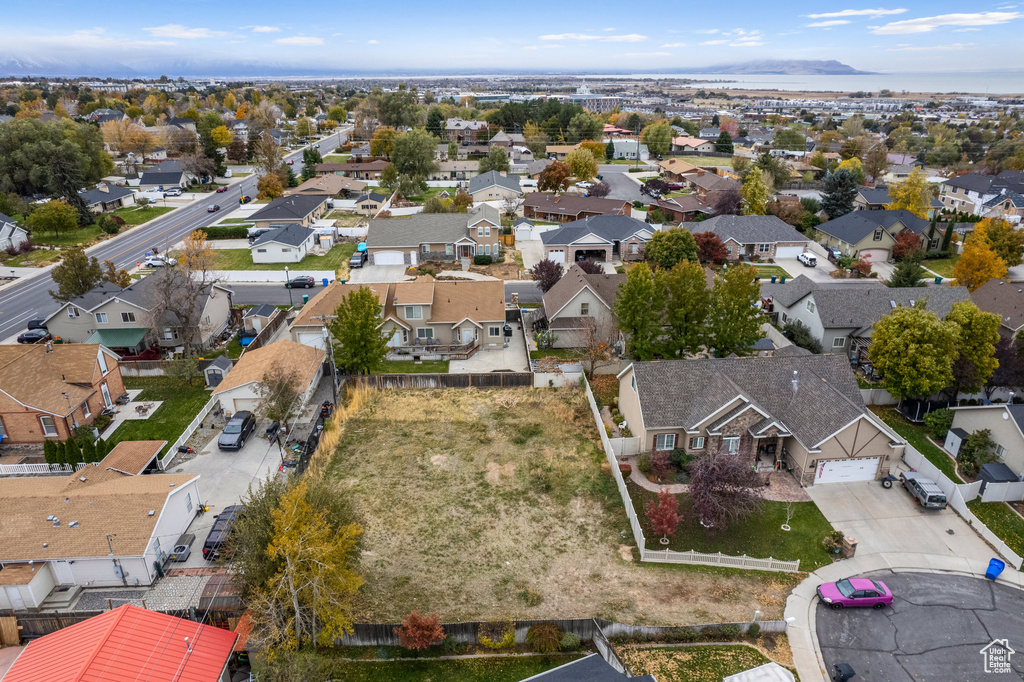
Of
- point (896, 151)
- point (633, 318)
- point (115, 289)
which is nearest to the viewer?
point (633, 318)

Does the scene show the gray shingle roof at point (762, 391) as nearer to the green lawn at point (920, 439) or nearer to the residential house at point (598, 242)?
the green lawn at point (920, 439)

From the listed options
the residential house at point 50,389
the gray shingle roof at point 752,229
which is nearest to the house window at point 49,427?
the residential house at point 50,389

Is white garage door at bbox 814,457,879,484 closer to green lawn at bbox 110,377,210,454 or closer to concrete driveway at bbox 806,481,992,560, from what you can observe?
concrete driveway at bbox 806,481,992,560

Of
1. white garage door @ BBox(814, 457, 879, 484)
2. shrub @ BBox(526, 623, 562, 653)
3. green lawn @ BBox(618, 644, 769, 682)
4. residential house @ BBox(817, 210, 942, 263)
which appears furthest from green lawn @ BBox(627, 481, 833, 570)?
residential house @ BBox(817, 210, 942, 263)

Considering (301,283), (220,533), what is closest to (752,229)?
(301,283)

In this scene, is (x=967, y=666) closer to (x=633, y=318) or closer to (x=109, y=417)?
(x=633, y=318)

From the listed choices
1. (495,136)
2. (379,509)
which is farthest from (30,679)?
(495,136)
